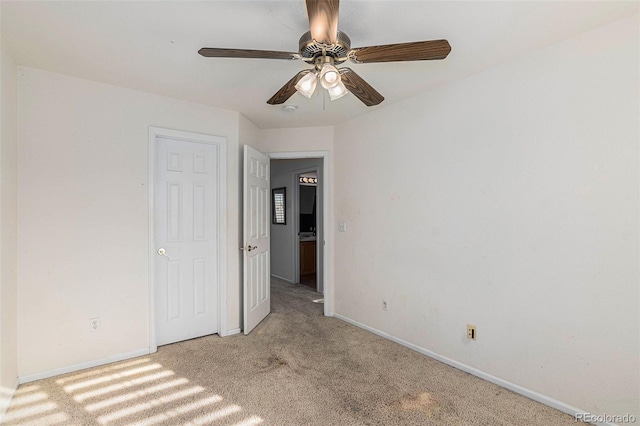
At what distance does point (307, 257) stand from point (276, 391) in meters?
3.94

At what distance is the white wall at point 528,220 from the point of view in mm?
1864

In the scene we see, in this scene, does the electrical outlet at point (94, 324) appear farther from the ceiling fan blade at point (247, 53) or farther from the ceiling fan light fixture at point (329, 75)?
the ceiling fan light fixture at point (329, 75)

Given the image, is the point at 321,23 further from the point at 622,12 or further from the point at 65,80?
the point at 65,80

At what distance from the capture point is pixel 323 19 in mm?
1351

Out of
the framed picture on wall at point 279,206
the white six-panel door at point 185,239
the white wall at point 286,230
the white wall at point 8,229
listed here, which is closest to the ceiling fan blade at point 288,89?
the white six-panel door at point 185,239

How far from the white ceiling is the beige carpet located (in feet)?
7.77

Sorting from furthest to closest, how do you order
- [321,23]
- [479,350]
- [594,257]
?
[479,350] → [594,257] → [321,23]

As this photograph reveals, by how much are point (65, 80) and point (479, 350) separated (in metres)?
3.93

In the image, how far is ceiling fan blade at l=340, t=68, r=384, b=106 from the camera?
72.0 inches

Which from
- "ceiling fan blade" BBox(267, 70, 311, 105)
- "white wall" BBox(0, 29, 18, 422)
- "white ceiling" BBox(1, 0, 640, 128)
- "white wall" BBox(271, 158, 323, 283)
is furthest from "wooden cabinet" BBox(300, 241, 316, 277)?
"white wall" BBox(0, 29, 18, 422)

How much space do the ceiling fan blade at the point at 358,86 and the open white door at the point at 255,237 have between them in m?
1.65

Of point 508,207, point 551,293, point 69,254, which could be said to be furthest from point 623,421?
point 69,254

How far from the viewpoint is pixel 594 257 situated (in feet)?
6.39

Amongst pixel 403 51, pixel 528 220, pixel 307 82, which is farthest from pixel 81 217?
pixel 528 220
